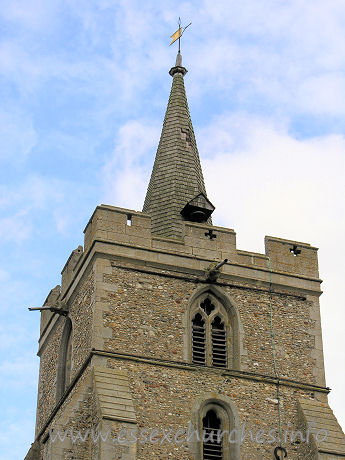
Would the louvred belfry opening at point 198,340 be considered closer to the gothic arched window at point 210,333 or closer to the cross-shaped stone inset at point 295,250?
the gothic arched window at point 210,333

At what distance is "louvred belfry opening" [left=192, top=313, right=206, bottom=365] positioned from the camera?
29.9 m

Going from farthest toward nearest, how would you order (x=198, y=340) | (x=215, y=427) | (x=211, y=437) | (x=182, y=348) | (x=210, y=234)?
1. (x=210, y=234)
2. (x=198, y=340)
3. (x=182, y=348)
4. (x=215, y=427)
5. (x=211, y=437)

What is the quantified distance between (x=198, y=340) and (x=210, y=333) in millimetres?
349

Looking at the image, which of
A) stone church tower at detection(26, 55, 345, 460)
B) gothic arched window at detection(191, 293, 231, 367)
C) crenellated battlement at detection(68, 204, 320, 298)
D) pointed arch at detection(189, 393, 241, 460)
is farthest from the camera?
crenellated battlement at detection(68, 204, 320, 298)

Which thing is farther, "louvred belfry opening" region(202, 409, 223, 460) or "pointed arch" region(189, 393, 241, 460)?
"louvred belfry opening" region(202, 409, 223, 460)

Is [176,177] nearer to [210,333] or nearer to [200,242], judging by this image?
[200,242]

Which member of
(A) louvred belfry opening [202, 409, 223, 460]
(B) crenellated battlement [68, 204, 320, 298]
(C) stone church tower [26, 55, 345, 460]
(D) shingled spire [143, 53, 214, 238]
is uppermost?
(D) shingled spire [143, 53, 214, 238]

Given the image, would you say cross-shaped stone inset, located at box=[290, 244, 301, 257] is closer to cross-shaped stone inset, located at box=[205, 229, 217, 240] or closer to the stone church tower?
the stone church tower

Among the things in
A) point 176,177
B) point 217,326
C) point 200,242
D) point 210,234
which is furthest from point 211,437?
point 176,177

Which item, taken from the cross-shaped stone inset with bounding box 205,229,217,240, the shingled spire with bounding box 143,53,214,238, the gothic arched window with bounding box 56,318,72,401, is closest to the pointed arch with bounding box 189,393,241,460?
the gothic arched window with bounding box 56,318,72,401

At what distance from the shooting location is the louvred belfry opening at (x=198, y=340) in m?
29.9

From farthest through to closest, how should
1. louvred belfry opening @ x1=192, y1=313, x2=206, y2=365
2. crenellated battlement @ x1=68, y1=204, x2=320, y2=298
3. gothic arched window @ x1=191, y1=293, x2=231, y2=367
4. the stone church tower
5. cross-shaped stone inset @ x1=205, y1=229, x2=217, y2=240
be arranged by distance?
cross-shaped stone inset @ x1=205, y1=229, x2=217, y2=240 < crenellated battlement @ x1=68, y1=204, x2=320, y2=298 < gothic arched window @ x1=191, y1=293, x2=231, y2=367 < louvred belfry opening @ x1=192, y1=313, x2=206, y2=365 < the stone church tower

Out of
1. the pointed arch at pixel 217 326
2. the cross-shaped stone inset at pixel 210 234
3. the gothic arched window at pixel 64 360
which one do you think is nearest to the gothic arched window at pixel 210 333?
the pointed arch at pixel 217 326

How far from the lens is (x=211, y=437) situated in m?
28.9
